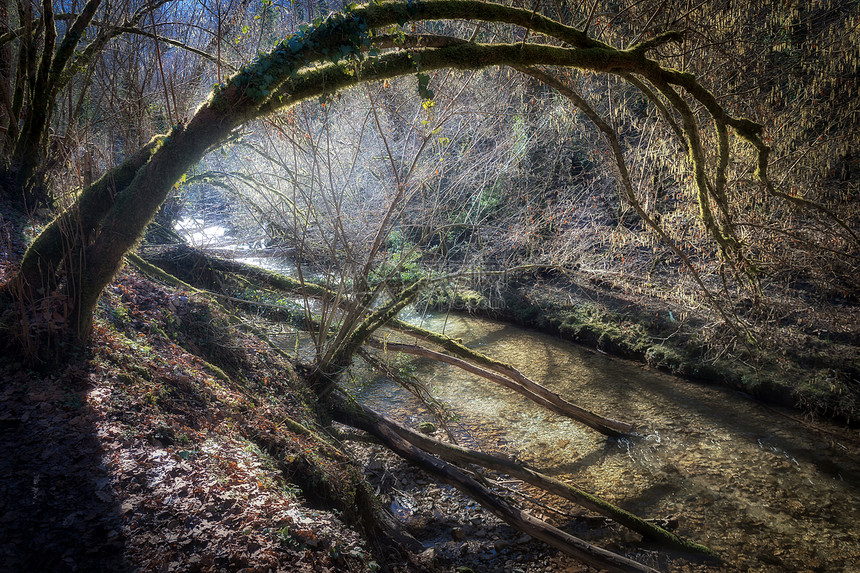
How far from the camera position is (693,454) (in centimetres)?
652

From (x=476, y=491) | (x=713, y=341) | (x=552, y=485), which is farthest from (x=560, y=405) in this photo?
(x=713, y=341)

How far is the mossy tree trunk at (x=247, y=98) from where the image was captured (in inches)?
131

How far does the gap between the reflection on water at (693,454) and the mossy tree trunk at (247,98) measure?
4713mm

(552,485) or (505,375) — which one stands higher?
(505,375)

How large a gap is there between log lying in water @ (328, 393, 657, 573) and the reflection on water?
1.36 metres

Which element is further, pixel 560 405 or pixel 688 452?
pixel 560 405

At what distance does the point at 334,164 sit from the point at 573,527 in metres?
5.64

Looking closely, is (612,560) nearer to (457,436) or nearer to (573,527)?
(573,527)

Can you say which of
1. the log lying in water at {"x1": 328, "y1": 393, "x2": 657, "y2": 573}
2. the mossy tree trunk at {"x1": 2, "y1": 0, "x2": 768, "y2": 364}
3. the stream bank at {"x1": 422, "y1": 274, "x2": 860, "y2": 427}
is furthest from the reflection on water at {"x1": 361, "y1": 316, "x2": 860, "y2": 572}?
the mossy tree trunk at {"x1": 2, "y1": 0, "x2": 768, "y2": 364}

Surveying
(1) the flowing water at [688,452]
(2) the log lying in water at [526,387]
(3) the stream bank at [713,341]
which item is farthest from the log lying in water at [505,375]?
(3) the stream bank at [713,341]

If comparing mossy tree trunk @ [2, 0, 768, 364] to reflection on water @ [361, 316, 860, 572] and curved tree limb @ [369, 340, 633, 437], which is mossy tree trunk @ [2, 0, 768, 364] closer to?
curved tree limb @ [369, 340, 633, 437]

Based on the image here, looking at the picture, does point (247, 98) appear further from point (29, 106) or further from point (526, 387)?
point (526, 387)

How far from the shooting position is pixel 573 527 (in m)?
5.20

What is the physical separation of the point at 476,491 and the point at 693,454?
347 centimetres
